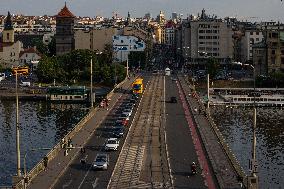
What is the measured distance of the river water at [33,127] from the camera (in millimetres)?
46834

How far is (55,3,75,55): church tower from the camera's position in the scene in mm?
148625

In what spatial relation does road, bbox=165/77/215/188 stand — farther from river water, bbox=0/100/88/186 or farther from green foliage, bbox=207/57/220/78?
green foliage, bbox=207/57/220/78

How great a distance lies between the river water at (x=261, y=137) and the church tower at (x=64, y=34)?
7216cm

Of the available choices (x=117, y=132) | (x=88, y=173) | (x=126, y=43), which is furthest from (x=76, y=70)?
(x=88, y=173)

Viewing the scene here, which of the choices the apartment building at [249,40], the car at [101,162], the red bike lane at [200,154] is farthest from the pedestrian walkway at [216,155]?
the apartment building at [249,40]

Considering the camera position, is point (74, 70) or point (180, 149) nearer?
point (180, 149)

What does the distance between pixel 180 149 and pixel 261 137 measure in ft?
58.1

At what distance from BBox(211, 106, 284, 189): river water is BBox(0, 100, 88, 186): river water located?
51.8ft

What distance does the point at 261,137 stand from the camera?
2346 inches

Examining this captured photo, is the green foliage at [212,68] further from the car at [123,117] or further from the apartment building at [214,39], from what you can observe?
the car at [123,117]

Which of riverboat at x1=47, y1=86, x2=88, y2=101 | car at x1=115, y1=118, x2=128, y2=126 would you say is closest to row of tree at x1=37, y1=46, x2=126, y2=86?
riverboat at x1=47, y1=86, x2=88, y2=101

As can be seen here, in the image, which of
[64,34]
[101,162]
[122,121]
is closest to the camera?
[101,162]

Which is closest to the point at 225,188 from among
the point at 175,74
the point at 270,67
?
the point at 270,67

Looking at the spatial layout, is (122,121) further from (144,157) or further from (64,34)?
(64,34)
